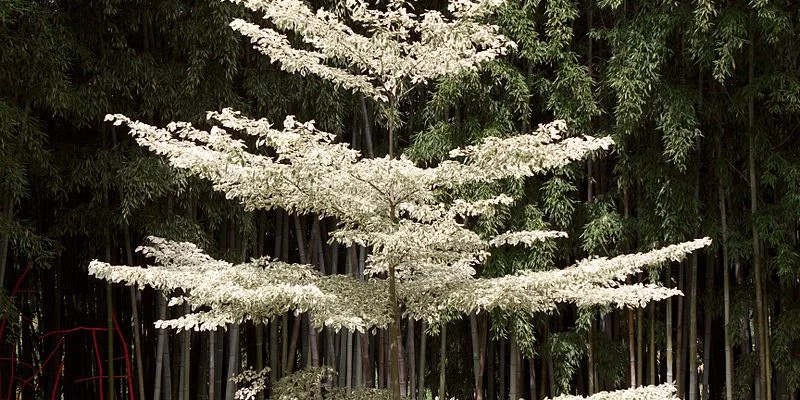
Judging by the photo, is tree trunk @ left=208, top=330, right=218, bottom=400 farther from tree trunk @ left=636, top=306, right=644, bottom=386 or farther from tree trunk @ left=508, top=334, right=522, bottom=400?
tree trunk @ left=636, top=306, right=644, bottom=386

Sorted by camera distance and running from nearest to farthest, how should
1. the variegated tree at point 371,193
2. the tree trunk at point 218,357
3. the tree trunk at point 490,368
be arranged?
the variegated tree at point 371,193 < the tree trunk at point 218,357 < the tree trunk at point 490,368

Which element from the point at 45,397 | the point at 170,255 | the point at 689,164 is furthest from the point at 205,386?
the point at 689,164

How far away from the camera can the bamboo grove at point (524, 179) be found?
18.1 feet

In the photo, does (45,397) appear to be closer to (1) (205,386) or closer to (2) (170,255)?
(1) (205,386)

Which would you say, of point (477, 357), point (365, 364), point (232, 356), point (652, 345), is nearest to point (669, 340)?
point (652, 345)

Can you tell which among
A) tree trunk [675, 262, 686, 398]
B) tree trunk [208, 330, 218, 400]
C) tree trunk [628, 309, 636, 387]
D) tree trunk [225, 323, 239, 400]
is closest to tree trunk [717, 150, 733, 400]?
tree trunk [675, 262, 686, 398]

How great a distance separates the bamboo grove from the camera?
553 cm

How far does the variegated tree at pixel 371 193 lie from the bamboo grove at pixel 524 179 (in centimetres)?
170

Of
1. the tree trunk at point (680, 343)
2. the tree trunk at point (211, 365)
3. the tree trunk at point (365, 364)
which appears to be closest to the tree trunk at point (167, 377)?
the tree trunk at point (211, 365)

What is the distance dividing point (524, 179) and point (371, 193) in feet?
8.86

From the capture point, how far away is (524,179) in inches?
238

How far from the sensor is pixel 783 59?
5.52 meters

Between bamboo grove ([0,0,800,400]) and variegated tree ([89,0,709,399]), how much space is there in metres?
1.70

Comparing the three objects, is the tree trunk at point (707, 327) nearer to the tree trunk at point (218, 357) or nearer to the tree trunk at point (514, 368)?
the tree trunk at point (514, 368)
